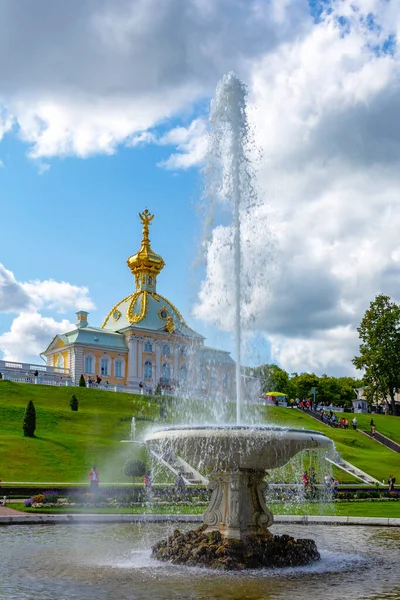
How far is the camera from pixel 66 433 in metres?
37.2

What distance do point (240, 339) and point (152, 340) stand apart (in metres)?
60.3

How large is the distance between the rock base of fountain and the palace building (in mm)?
54205

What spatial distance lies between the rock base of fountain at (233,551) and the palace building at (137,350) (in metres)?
54.2

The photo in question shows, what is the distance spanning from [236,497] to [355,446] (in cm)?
3521

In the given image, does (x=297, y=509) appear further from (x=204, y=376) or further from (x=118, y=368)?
(x=118, y=368)

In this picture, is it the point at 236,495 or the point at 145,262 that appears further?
the point at 145,262

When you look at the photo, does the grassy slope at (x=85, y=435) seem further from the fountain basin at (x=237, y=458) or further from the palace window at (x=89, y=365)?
the palace window at (x=89, y=365)

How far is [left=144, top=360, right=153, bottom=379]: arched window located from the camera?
73.8 metres

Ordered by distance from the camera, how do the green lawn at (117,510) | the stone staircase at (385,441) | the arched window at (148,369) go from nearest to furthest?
1. the green lawn at (117,510)
2. the stone staircase at (385,441)
3. the arched window at (148,369)

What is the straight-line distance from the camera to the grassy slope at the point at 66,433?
2925cm

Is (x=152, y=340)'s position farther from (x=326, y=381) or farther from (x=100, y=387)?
(x=326, y=381)

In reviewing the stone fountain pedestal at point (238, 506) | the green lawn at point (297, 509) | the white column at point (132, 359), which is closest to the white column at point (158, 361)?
the white column at point (132, 359)

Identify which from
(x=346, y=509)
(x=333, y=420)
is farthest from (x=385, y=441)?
(x=346, y=509)

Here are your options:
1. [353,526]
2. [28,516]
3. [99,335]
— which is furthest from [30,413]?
[99,335]
